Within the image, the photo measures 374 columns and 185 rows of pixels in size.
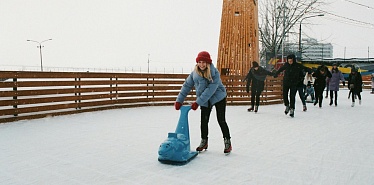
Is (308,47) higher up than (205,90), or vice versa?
(308,47)

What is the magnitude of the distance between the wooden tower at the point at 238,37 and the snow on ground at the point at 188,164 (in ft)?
16.7

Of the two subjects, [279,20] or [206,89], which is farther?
[279,20]

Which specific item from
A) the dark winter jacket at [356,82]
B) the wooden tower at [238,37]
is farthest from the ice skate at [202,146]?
the dark winter jacket at [356,82]

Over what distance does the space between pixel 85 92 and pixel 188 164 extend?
20.1 ft

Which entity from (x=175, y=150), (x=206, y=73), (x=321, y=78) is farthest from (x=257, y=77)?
(x=175, y=150)

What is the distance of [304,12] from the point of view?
79.6 feet

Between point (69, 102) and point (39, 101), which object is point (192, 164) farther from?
point (69, 102)

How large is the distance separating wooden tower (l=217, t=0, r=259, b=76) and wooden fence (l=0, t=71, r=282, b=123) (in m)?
0.78

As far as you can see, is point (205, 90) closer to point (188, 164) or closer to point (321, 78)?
point (188, 164)

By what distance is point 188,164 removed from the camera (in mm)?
4062

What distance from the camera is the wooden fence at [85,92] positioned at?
7469 millimetres

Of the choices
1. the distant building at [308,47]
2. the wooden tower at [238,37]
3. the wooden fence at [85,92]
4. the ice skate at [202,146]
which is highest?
the distant building at [308,47]

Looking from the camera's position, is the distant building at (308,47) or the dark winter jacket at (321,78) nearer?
the dark winter jacket at (321,78)

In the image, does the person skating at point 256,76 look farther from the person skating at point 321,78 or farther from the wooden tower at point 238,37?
the wooden tower at point 238,37
